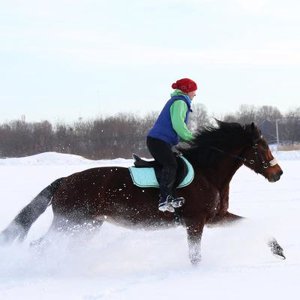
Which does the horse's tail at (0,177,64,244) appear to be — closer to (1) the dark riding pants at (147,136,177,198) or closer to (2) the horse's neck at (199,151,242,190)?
(1) the dark riding pants at (147,136,177,198)

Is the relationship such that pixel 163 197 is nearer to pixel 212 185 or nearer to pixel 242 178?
pixel 212 185

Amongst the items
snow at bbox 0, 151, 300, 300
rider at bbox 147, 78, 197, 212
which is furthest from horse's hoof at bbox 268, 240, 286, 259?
rider at bbox 147, 78, 197, 212

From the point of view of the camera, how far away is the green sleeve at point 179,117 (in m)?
6.65

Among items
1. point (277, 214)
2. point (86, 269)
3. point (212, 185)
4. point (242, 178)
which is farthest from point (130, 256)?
point (242, 178)

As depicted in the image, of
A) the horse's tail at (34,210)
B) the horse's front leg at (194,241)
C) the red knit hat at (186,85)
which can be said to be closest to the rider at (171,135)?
the red knit hat at (186,85)

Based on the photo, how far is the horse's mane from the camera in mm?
6969

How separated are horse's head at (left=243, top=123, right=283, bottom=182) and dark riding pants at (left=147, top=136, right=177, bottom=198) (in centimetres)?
109

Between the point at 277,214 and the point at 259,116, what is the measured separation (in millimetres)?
85070

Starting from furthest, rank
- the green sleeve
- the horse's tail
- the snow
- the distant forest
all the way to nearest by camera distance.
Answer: the distant forest < the horse's tail < the green sleeve < the snow

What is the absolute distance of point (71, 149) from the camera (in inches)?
2643

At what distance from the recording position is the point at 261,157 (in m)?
6.93

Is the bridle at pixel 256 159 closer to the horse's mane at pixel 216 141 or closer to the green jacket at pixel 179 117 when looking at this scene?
the horse's mane at pixel 216 141

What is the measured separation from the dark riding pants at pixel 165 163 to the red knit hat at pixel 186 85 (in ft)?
2.46

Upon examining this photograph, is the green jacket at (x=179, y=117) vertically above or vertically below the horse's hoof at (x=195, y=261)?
above
